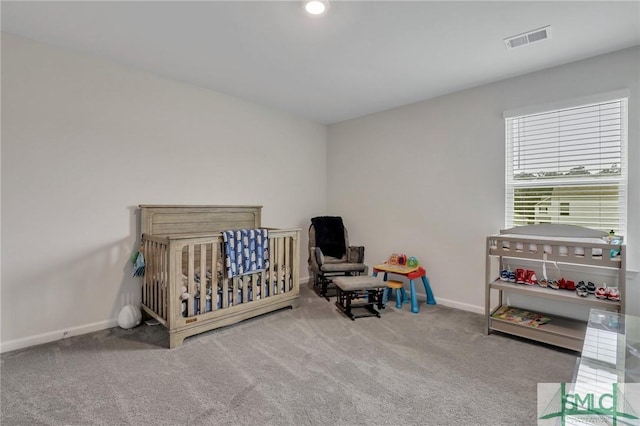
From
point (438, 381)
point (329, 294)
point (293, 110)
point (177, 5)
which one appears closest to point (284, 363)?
point (438, 381)

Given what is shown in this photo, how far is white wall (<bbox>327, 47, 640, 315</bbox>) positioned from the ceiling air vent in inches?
28.5

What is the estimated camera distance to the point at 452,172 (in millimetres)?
3605

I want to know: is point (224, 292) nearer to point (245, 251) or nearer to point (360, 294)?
point (245, 251)

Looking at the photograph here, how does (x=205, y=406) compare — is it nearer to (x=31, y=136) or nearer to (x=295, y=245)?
(x=295, y=245)

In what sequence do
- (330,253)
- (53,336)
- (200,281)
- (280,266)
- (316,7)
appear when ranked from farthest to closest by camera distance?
1. (330,253)
2. (280,266)
3. (200,281)
4. (53,336)
5. (316,7)

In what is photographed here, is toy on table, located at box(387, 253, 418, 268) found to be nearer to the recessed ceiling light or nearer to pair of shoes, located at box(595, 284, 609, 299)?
pair of shoes, located at box(595, 284, 609, 299)

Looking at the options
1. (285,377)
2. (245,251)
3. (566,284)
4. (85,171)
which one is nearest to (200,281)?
(245,251)

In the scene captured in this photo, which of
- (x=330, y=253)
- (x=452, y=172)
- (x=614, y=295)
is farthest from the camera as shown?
(x=330, y=253)

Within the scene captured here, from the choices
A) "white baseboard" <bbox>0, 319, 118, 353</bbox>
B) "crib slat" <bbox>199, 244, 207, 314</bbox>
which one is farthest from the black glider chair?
"white baseboard" <bbox>0, 319, 118, 353</bbox>

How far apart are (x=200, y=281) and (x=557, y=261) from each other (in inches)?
122

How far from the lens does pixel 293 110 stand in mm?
4344

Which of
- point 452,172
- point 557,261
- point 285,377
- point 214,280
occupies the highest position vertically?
point 452,172

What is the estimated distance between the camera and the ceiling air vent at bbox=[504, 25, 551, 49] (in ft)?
7.54

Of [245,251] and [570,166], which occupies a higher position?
[570,166]
